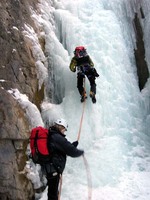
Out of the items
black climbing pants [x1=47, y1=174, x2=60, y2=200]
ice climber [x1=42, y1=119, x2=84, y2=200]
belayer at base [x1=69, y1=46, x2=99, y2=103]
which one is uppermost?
belayer at base [x1=69, y1=46, x2=99, y2=103]

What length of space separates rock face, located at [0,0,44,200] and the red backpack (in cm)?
105

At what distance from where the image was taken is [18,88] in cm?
666

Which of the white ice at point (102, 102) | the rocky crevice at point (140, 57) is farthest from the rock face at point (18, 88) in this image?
the rocky crevice at point (140, 57)

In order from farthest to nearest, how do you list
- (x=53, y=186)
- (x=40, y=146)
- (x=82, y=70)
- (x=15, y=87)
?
1. (x=82, y=70)
2. (x=15, y=87)
3. (x=53, y=186)
4. (x=40, y=146)

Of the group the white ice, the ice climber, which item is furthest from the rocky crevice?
the ice climber

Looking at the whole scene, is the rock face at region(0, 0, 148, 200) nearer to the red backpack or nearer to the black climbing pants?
the black climbing pants

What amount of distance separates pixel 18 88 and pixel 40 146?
1.98 meters

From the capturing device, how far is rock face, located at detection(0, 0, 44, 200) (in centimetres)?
593

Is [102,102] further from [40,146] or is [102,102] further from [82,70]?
[40,146]

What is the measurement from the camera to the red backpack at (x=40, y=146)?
504 centimetres

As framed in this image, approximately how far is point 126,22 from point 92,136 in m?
4.38

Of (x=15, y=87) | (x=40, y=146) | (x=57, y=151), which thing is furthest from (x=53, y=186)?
(x=15, y=87)

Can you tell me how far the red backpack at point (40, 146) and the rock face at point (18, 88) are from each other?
41.2 inches

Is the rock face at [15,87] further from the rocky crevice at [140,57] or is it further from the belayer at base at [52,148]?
the rocky crevice at [140,57]
